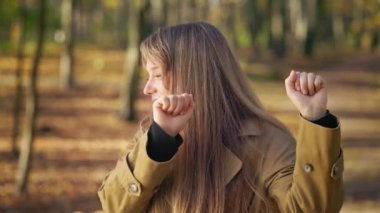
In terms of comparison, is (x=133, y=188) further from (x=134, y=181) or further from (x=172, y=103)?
(x=172, y=103)

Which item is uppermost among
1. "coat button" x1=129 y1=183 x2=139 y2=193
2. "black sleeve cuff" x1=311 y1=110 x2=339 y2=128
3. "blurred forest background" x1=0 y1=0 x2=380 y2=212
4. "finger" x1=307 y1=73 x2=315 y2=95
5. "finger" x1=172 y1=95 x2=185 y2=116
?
"finger" x1=307 y1=73 x2=315 y2=95

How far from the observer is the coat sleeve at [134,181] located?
2076 millimetres

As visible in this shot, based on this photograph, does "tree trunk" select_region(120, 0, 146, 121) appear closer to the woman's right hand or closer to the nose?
the nose

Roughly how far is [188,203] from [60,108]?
55.1ft

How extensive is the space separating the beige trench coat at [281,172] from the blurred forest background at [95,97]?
1.61 feet

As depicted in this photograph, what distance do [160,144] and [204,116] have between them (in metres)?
0.22

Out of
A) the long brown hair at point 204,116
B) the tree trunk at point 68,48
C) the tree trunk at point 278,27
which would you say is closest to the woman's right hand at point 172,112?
the long brown hair at point 204,116

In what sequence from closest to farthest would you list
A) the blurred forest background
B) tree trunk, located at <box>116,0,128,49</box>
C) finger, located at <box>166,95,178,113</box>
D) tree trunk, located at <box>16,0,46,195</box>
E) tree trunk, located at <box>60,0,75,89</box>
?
1. finger, located at <box>166,95,178,113</box>
2. tree trunk, located at <box>16,0,46,195</box>
3. the blurred forest background
4. tree trunk, located at <box>60,0,75,89</box>
5. tree trunk, located at <box>116,0,128,49</box>

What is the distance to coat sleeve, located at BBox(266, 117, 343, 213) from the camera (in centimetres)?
207

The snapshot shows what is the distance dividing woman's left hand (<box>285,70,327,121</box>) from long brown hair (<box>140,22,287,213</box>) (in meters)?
0.19

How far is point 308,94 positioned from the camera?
2113 millimetres

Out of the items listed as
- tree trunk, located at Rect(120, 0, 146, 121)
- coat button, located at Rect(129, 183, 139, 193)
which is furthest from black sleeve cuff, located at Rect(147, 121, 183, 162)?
tree trunk, located at Rect(120, 0, 146, 121)

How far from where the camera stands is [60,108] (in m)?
18.7

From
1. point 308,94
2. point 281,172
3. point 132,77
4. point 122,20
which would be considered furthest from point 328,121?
point 122,20
